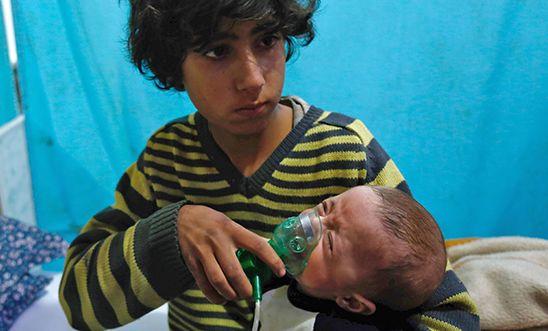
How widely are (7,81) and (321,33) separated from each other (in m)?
1.19

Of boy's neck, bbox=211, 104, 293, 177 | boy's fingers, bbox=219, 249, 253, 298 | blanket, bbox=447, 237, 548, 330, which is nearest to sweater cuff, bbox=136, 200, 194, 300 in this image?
boy's fingers, bbox=219, 249, 253, 298

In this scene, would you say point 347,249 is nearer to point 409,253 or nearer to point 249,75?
point 409,253

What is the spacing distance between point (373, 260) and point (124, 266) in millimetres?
475

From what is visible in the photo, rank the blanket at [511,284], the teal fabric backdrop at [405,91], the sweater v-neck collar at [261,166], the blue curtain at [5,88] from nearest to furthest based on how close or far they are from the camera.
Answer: the sweater v-neck collar at [261,166] < the blanket at [511,284] < the teal fabric backdrop at [405,91] < the blue curtain at [5,88]

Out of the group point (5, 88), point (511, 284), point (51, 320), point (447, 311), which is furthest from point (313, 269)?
point (5, 88)

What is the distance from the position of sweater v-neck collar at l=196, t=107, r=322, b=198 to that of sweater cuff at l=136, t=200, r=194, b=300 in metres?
0.18

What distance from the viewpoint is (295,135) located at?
114cm

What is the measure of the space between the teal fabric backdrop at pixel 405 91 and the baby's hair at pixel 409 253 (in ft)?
2.51

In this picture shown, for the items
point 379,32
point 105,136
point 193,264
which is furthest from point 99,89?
point 193,264

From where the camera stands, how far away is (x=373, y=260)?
38.2 inches

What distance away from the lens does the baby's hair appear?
3.15ft

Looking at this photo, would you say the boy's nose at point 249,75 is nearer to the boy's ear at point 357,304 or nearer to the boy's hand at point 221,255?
the boy's hand at point 221,255

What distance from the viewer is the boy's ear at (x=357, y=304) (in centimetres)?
100

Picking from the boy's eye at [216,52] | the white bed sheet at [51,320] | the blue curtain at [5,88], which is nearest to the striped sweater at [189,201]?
the boy's eye at [216,52]
